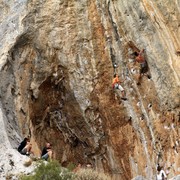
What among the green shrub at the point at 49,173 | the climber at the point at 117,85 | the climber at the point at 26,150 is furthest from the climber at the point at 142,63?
the green shrub at the point at 49,173

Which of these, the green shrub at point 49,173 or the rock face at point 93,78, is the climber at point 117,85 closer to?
the rock face at point 93,78

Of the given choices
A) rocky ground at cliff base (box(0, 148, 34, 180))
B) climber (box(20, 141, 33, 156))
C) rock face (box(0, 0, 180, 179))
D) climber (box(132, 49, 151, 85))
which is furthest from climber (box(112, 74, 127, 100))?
rocky ground at cliff base (box(0, 148, 34, 180))

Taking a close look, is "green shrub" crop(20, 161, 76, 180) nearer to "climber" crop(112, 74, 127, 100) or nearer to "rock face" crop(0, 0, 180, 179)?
"rock face" crop(0, 0, 180, 179)

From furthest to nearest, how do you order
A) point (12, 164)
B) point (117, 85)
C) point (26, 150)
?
point (117, 85) → point (26, 150) → point (12, 164)

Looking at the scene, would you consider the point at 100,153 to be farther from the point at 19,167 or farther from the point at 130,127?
the point at 19,167

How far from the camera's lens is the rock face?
22.5 metres

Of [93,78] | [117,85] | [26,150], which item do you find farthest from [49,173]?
[93,78]

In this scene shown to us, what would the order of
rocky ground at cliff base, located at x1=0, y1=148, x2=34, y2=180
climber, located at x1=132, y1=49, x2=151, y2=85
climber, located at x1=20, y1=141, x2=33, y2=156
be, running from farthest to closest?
climber, located at x1=132, y1=49, x2=151, y2=85
climber, located at x1=20, y1=141, x2=33, y2=156
rocky ground at cliff base, located at x1=0, y1=148, x2=34, y2=180

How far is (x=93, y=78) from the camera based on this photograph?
24078 millimetres

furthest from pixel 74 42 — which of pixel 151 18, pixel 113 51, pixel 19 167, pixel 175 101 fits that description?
pixel 19 167

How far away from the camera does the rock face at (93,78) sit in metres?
22.5

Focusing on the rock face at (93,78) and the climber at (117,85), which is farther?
the climber at (117,85)

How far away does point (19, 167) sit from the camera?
58.7ft

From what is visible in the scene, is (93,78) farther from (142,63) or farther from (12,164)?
A: (12,164)
